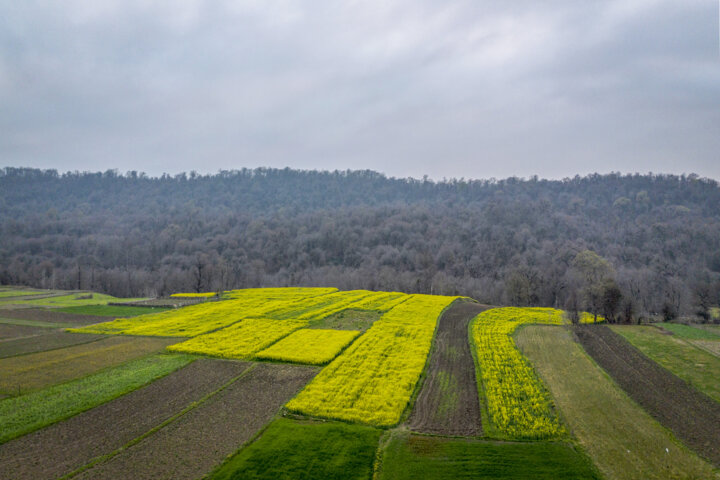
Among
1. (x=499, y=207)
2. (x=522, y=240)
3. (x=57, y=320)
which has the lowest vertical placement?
(x=57, y=320)

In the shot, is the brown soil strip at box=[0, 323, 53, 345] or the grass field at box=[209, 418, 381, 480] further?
the brown soil strip at box=[0, 323, 53, 345]

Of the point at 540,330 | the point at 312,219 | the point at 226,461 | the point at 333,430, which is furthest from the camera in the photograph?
the point at 312,219

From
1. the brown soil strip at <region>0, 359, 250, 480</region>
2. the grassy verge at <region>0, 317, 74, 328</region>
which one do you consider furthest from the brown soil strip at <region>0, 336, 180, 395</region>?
the grassy verge at <region>0, 317, 74, 328</region>

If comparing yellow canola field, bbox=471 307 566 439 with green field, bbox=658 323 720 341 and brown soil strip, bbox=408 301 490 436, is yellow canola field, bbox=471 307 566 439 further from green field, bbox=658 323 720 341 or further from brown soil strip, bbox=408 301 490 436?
green field, bbox=658 323 720 341

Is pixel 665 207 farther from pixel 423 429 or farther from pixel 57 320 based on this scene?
pixel 57 320

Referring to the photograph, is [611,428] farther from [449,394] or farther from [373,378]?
[373,378]

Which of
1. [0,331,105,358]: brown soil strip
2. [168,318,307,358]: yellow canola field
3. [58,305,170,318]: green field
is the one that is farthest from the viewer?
[58,305,170,318]: green field

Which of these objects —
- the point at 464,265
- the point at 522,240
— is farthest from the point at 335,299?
the point at 522,240
